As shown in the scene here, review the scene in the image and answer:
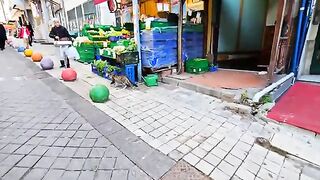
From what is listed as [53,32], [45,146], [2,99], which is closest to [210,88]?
[45,146]

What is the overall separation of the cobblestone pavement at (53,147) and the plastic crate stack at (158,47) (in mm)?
2716

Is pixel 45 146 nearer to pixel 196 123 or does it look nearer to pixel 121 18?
pixel 196 123

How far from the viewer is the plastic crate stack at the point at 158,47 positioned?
589 cm

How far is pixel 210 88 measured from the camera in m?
5.05

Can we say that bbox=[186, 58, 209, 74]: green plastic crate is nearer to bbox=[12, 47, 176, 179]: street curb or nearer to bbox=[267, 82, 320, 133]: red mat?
bbox=[267, 82, 320, 133]: red mat

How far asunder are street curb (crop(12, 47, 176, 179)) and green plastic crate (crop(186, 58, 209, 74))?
360cm

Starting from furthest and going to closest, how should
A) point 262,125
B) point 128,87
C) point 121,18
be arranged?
point 121,18
point 128,87
point 262,125

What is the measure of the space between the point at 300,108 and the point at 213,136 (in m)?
2.02

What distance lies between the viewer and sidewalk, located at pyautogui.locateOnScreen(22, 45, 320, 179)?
255cm

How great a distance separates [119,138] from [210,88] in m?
2.78

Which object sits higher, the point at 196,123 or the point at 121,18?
the point at 121,18

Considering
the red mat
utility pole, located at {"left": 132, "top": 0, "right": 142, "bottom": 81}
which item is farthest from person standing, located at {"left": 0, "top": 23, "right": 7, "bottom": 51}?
the red mat

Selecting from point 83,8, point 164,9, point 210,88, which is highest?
point 83,8

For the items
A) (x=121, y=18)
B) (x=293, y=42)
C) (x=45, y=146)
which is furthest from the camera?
(x=121, y=18)
